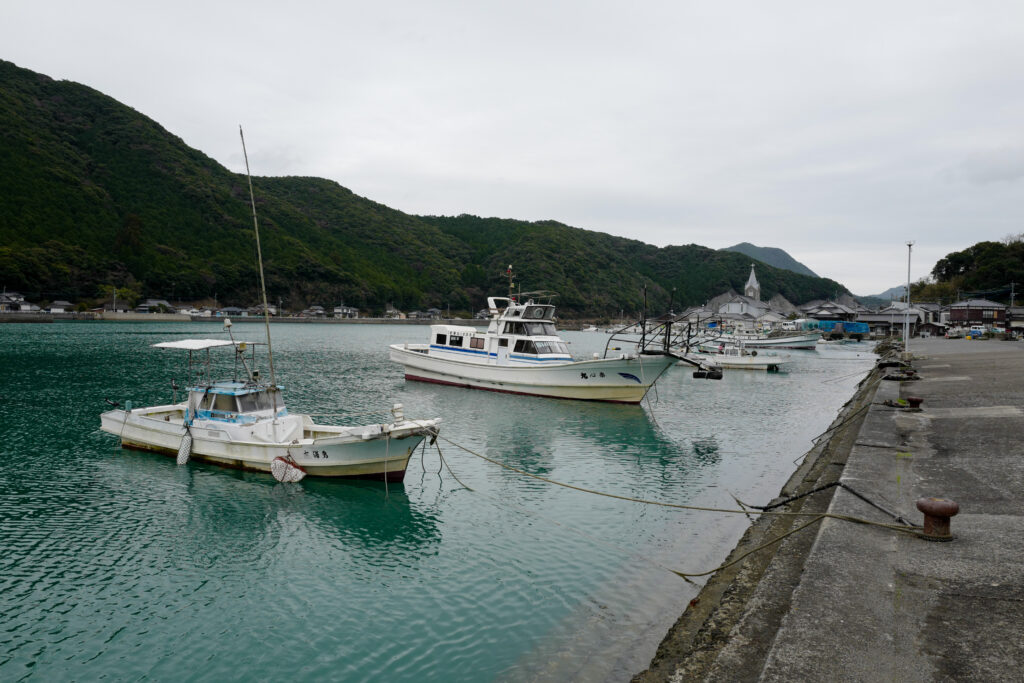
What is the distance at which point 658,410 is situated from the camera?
28734 millimetres

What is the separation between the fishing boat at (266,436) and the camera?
14188 mm

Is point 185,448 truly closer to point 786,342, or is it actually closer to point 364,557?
point 364,557

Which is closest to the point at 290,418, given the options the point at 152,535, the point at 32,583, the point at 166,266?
the point at 152,535

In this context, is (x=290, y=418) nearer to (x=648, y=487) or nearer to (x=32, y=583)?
(x=32, y=583)

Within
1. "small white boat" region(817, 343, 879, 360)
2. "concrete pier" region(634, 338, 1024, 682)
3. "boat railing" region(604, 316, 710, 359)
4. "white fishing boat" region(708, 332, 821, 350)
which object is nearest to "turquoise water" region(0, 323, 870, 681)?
"concrete pier" region(634, 338, 1024, 682)

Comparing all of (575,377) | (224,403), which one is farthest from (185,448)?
(575,377)

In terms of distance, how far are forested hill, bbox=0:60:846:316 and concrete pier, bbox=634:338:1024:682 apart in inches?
→ 5207

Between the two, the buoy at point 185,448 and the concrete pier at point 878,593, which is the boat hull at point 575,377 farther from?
the buoy at point 185,448

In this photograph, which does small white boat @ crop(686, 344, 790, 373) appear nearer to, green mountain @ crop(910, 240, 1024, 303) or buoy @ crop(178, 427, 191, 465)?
buoy @ crop(178, 427, 191, 465)

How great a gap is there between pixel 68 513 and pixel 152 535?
8.82 ft

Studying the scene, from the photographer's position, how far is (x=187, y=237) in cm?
13588

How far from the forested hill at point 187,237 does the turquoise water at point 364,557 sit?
4578 inches

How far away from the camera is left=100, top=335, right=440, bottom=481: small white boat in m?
14.2

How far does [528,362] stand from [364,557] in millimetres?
20738
